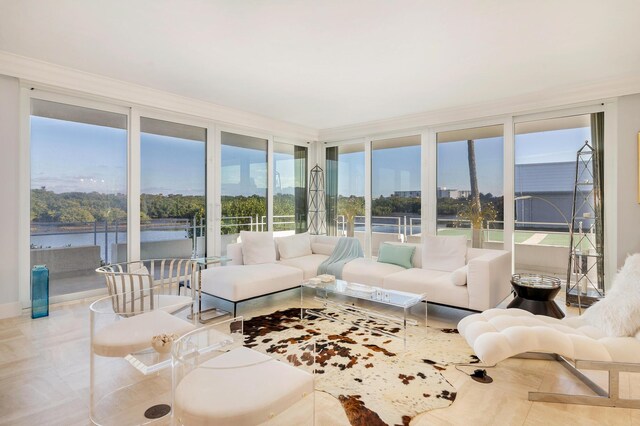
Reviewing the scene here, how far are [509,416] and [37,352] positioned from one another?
3494 millimetres

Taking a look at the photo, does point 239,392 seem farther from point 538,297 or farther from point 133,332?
point 538,297

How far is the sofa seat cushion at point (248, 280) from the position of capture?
368cm

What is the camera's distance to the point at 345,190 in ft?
22.8

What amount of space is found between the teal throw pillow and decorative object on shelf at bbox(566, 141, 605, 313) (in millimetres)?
1948

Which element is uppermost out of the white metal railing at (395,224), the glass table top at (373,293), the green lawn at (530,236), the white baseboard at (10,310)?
the white metal railing at (395,224)

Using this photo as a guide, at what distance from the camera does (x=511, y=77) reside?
13.1ft

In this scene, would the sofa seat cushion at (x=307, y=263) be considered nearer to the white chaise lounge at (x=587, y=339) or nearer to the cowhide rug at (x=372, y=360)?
the cowhide rug at (x=372, y=360)

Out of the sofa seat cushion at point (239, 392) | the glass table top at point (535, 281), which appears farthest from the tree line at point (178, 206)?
the sofa seat cushion at point (239, 392)

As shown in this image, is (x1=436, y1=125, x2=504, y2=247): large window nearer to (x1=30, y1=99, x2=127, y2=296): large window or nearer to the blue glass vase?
(x1=30, y1=99, x2=127, y2=296): large window

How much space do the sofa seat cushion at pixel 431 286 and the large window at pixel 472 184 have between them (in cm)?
160

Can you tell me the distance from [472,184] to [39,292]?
19.0ft

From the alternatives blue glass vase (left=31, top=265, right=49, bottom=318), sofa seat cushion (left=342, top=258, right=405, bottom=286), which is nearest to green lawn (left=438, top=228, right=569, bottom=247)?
sofa seat cushion (left=342, top=258, right=405, bottom=286)

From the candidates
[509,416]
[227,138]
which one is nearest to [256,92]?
[227,138]

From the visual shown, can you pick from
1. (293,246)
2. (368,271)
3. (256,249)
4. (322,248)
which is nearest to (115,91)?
(256,249)
